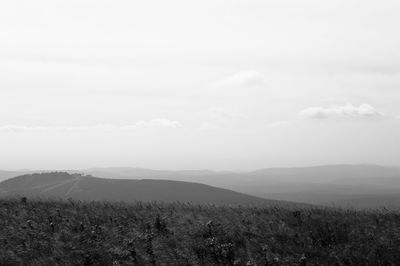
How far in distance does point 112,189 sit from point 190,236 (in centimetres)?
9222

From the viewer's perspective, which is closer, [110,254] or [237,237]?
[110,254]

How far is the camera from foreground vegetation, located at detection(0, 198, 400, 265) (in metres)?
11.0

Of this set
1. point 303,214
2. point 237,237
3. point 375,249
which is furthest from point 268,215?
point 375,249

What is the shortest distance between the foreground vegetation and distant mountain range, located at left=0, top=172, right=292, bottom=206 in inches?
2903

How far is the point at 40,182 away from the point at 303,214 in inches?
3969

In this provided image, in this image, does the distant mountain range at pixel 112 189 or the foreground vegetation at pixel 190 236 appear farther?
the distant mountain range at pixel 112 189

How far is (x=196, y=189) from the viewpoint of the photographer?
105 m

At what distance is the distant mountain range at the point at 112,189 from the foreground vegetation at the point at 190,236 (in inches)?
2903

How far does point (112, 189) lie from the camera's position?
332 ft

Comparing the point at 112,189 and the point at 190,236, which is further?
the point at 112,189

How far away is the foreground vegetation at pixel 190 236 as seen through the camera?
11.0 meters

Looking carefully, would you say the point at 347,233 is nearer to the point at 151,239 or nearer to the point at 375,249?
the point at 375,249

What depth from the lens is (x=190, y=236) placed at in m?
12.3

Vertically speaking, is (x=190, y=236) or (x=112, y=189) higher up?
(x=190, y=236)
